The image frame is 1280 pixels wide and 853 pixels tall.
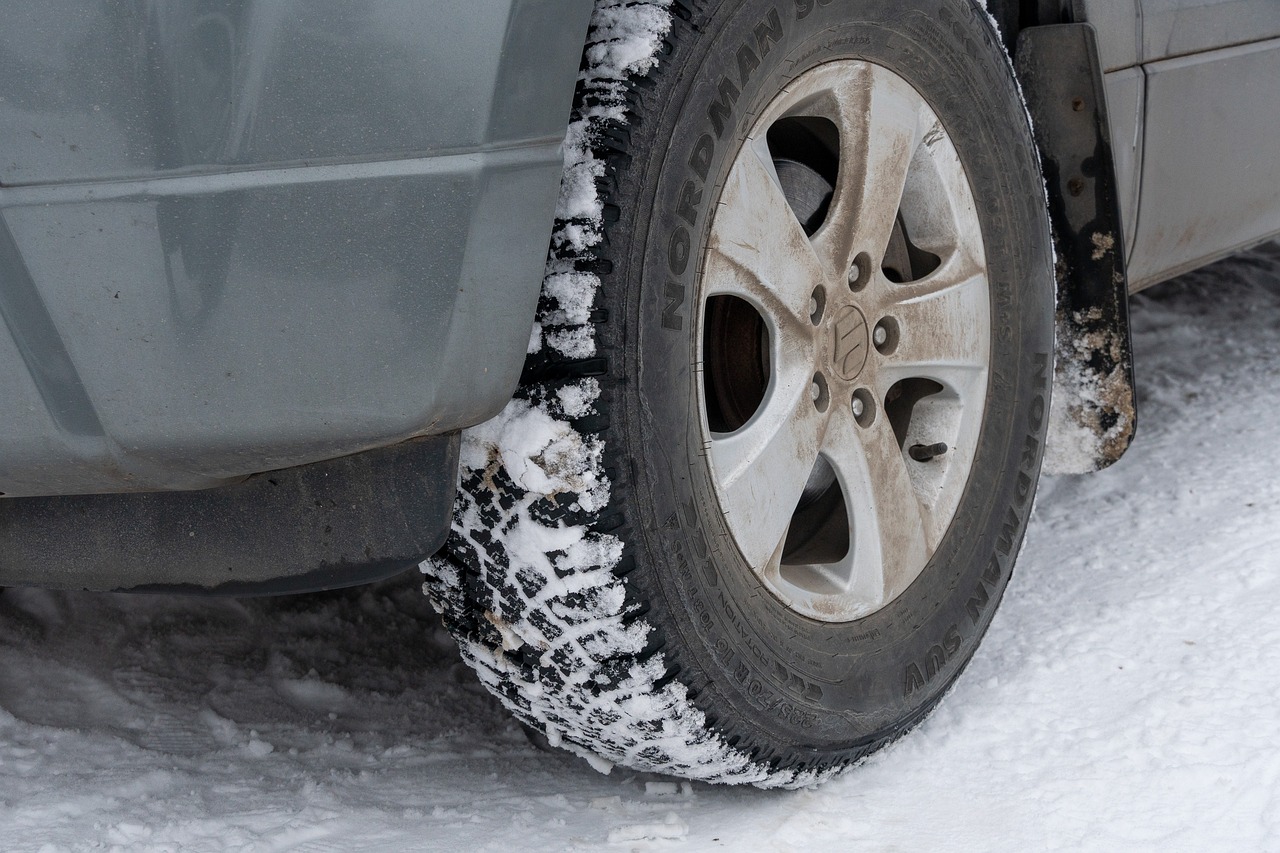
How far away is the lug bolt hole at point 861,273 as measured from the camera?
5.04 feet

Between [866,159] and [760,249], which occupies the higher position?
[866,159]

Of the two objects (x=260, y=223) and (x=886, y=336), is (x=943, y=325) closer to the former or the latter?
(x=886, y=336)

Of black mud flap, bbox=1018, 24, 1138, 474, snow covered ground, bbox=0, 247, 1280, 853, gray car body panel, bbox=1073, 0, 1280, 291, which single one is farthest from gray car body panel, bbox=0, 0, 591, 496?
gray car body panel, bbox=1073, 0, 1280, 291

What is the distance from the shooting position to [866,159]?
59.4 inches

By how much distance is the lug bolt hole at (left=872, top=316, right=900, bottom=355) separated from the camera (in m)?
1.57

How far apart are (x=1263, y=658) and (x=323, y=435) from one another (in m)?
1.43

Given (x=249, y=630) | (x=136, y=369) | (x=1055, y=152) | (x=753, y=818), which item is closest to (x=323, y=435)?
(x=136, y=369)

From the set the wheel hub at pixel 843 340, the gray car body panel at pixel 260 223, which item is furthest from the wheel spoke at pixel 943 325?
the gray car body panel at pixel 260 223

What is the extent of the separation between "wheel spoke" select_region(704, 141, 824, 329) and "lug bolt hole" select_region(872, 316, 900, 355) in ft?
0.60

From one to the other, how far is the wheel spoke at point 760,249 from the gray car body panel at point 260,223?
0.29 m

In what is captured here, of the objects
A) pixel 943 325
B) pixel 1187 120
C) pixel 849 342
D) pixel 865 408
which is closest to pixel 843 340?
pixel 849 342

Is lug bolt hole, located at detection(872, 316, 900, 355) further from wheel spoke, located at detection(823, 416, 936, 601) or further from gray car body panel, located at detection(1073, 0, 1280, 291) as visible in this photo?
gray car body panel, located at detection(1073, 0, 1280, 291)

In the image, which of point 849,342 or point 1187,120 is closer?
point 849,342

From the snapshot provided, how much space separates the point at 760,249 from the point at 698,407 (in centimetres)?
21
